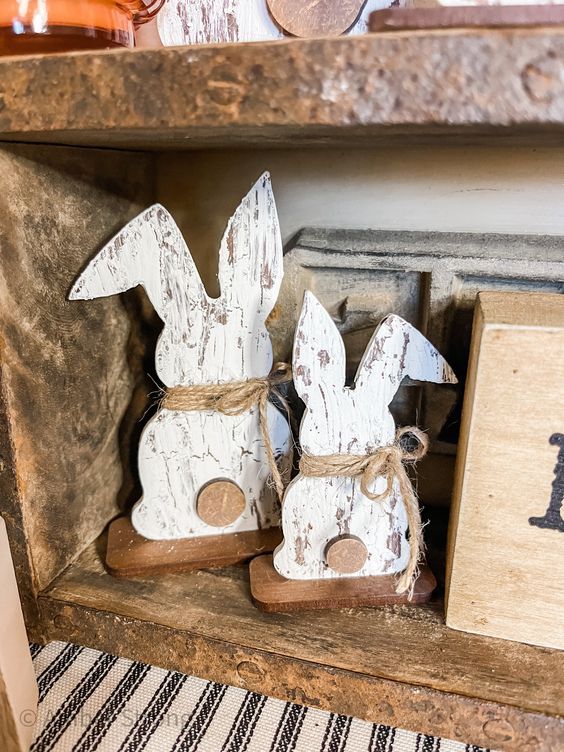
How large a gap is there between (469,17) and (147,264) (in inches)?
14.7

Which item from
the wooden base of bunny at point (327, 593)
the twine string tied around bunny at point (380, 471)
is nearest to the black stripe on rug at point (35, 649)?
the wooden base of bunny at point (327, 593)

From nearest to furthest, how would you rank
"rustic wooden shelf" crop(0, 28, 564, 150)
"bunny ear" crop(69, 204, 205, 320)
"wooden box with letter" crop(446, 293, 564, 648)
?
"rustic wooden shelf" crop(0, 28, 564, 150) → "wooden box with letter" crop(446, 293, 564, 648) → "bunny ear" crop(69, 204, 205, 320)

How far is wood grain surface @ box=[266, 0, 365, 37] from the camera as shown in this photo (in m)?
0.60

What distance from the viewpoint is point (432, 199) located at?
76cm

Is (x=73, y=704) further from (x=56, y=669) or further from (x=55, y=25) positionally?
(x=55, y=25)

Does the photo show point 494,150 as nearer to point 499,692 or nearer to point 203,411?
Result: point 203,411

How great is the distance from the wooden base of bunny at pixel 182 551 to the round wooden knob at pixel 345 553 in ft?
0.31

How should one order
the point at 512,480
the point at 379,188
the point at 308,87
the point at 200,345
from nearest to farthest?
the point at 308,87 → the point at 512,480 → the point at 200,345 → the point at 379,188

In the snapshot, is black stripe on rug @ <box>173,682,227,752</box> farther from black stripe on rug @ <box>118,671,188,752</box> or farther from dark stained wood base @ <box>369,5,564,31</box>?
dark stained wood base @ <box>369,5,564,31</box>

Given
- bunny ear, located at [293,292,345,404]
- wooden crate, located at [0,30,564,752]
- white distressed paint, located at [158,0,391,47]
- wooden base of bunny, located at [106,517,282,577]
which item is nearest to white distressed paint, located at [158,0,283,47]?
white distressed paint, located at [158,0,391,47]

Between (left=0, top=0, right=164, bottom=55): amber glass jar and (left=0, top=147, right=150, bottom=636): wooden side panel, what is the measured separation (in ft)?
0.32

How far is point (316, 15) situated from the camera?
0.60 m

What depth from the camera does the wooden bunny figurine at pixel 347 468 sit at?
1.98ft

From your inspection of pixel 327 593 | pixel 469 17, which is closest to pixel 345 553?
pixel 327 593
